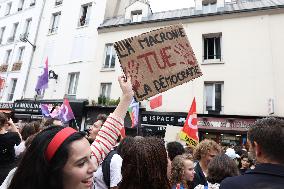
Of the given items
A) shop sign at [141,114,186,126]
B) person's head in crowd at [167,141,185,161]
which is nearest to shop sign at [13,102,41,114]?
shop sign at [141,114,186,126]

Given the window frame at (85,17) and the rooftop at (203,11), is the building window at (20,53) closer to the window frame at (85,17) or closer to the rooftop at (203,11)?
the window frame at (85,17)

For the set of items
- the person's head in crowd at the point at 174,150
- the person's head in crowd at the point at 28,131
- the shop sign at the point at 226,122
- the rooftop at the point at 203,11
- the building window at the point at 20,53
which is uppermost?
the rooftop at the point at 203,11

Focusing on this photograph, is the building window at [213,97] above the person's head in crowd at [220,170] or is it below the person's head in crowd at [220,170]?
above

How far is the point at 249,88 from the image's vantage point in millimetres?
13852

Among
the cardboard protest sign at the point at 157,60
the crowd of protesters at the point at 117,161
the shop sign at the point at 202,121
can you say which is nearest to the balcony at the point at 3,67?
the shop sign at the point at 202,121

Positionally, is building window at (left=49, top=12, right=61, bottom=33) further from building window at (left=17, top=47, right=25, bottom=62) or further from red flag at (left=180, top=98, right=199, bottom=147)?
red flag at (left=180, top=98, right=199, bottom=147)

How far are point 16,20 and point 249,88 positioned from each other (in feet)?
69.8

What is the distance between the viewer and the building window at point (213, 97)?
14.4 metres

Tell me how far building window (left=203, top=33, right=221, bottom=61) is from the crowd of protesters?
12553 mm

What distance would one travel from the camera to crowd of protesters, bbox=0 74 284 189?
59.3 inches

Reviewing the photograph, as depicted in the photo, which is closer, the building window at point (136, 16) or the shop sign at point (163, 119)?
the shop sign at point (163, 119)

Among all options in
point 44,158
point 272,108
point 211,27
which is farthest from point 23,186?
point 211,27

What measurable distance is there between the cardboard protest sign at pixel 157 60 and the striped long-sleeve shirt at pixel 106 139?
0.62 meters

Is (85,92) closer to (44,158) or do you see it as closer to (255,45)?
(255,45)
